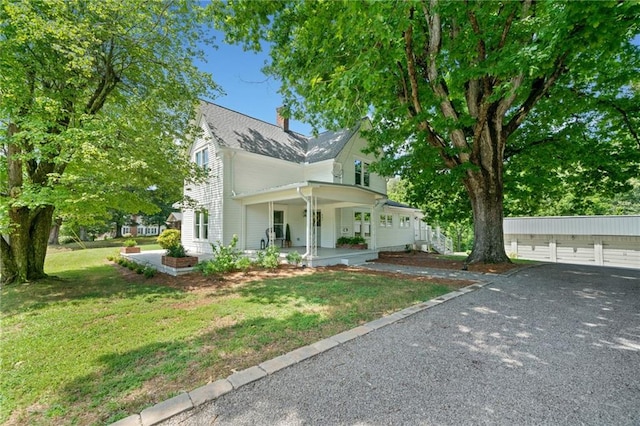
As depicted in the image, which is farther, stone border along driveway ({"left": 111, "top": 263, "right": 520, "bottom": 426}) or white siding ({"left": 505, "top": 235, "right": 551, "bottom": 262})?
white siding ({"left": 505, "top": 235, "right": 551, "bottom": 262})

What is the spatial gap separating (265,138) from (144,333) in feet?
43.8

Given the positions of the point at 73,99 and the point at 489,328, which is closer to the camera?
the point at 489,328

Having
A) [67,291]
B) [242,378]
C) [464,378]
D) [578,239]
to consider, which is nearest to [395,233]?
[578,239]

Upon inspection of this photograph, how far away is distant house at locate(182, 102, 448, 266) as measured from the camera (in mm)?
12891

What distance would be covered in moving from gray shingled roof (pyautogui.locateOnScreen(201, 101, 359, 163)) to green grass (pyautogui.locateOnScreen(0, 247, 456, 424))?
8604 millimetres

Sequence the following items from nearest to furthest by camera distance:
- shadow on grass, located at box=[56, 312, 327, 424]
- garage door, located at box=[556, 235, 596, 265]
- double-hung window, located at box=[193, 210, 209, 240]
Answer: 1. shadow on grass, located at box=[56, 312, 327, 424]
2. double-hung window, located at box=[193, 210, 209, 240]
3. garage door, located at box=[556, 235, 596, 265]

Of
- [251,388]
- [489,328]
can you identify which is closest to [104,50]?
[251,388]

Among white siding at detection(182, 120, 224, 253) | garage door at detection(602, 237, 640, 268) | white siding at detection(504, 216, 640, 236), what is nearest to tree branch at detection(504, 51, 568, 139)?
white siding at detection(182, 120, 224, 253)

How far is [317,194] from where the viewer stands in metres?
10.7

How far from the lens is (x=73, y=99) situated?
769cm

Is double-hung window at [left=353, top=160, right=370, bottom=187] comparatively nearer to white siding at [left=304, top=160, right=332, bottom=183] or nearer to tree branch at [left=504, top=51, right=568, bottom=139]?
white siding at [left=304, top=160, right=332, bottom=183]

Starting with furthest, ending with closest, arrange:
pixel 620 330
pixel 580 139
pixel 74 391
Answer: pixel 580 139, pixel 620 330, pixel 74 391

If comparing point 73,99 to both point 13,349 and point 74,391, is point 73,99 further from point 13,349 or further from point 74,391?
point 74,391

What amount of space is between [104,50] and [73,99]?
1.89 meters
